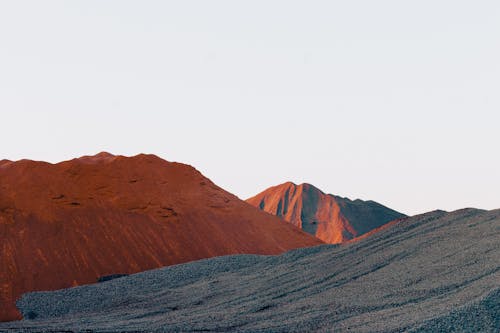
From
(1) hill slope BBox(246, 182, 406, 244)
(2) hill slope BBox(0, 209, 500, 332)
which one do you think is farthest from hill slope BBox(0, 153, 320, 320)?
(1) hill slope BBox(246, 182, 406, 244)

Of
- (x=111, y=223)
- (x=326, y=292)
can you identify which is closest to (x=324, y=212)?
(x=111, y=223)

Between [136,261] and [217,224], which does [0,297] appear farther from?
[217,224]

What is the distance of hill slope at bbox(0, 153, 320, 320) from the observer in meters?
26.8

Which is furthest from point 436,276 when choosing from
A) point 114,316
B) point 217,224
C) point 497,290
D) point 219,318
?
point 217,224

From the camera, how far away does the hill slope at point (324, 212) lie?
57062 millimetres

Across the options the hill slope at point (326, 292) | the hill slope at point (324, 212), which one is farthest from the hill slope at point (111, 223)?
the hill slope at point (324, 212)

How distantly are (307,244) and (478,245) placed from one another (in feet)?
62.0

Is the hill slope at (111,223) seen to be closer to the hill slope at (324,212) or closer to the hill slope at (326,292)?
the hill slope at (326,292)

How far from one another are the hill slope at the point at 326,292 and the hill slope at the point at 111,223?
349 centimetres

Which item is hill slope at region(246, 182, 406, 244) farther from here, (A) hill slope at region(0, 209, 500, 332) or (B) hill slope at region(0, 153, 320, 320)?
(A) hill slope at region(0, 209, 500, 332)

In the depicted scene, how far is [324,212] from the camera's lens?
6053 cm

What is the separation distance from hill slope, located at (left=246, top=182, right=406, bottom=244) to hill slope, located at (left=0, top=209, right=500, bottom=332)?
102 ft

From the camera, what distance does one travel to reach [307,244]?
1443 inches

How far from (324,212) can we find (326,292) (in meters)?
43.0
